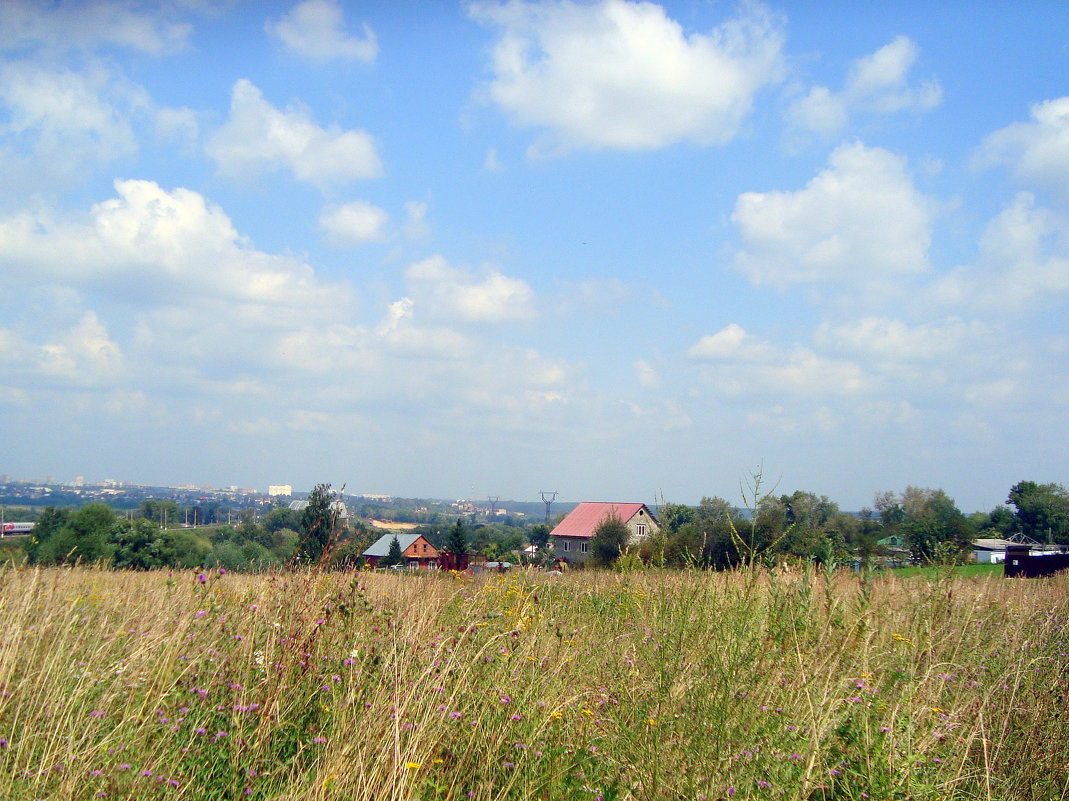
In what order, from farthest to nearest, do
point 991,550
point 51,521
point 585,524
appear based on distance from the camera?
point 585,524
point 991,550
point 51,521

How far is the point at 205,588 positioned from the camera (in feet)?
15.8

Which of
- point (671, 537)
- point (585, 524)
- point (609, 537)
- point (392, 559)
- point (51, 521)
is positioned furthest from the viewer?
point (585, 524)

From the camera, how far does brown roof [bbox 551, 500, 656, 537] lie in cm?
6738

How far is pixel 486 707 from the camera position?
145 inches

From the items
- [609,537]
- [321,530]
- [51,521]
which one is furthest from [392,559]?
[609,537]

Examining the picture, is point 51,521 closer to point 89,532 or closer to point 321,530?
point 89,532

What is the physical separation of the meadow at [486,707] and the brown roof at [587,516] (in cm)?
6013

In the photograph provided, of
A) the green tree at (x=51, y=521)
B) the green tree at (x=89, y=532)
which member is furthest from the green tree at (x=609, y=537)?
the green tree at (x=51, y=521)

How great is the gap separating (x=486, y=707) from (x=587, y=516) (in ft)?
227

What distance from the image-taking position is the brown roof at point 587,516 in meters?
67.4

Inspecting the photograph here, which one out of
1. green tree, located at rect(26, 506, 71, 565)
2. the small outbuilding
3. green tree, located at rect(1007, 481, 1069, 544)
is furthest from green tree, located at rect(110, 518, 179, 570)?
green tree, located at rect(1007, 481, 1069, 544)

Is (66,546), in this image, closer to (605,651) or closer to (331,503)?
(331,503)

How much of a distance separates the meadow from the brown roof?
197 feet

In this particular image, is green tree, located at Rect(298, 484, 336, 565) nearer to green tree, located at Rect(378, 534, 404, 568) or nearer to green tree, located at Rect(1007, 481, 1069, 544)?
green tree, located at Rect(378, 534, 404, 568)
